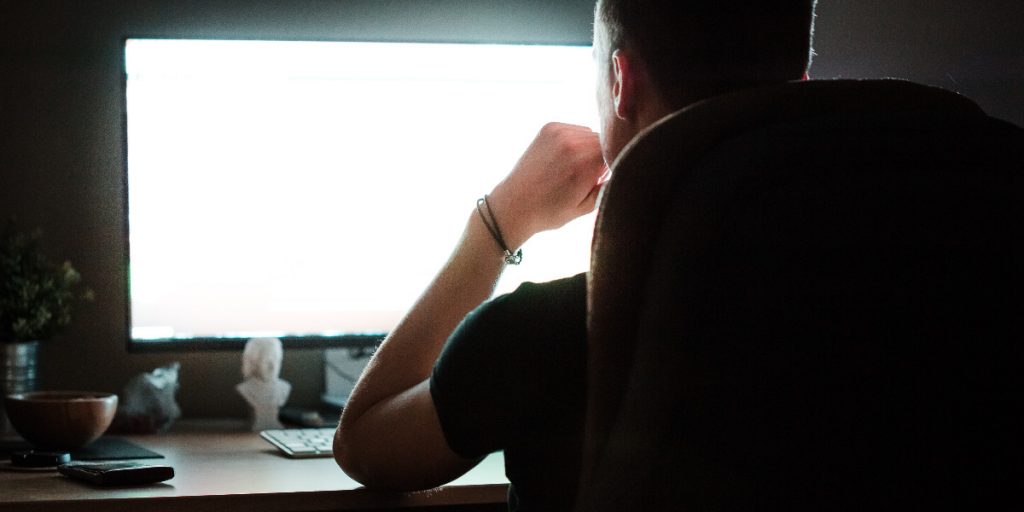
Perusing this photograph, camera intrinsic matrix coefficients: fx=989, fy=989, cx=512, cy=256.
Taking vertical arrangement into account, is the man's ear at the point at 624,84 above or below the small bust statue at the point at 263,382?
above

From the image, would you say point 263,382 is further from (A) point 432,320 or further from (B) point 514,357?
(B) point 514,357

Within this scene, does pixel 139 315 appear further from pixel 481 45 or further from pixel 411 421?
pixel 411 421

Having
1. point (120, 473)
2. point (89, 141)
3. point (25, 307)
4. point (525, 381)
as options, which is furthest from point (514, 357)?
point (89, 141)

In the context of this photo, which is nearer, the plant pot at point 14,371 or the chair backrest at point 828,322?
the chair backrest at point 828,322

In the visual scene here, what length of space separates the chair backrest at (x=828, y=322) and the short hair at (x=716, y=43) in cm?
20

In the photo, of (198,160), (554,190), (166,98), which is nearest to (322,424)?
(198,160)

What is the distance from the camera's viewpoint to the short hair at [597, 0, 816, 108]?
0.82 m

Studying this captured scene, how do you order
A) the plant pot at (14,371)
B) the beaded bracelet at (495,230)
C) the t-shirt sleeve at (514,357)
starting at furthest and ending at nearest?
the plant pot at (14,371), the beaded bracelet at (495,230), the t-shirt sleeve at (514,357)

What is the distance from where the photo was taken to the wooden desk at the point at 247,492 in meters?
1.05

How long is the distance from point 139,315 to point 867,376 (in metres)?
1.25

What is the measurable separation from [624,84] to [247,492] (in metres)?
0.60

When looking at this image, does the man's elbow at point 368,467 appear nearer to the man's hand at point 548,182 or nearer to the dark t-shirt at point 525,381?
the dark t-shirt at point 525,381

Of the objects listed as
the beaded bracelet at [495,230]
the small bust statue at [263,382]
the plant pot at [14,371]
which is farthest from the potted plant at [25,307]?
the beaded bracelet at [495,230]

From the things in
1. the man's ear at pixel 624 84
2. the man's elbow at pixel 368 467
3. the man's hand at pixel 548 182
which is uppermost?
the man's ear at pixel 624 84
